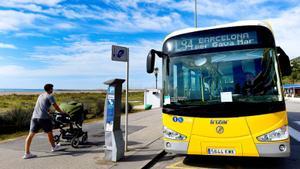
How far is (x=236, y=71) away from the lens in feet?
19.2

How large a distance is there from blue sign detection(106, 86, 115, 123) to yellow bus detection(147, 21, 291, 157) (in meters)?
1.14

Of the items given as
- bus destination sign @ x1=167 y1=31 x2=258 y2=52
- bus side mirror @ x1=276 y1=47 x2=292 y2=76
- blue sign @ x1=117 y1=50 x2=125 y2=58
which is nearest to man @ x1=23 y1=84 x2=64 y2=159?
blue sign @ x1=117 y1=50 x2=125 y2=58

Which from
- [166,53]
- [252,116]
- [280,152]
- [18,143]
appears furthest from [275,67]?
[18,143]

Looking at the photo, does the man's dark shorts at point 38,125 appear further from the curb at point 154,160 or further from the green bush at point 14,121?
the green bush at point 14,121

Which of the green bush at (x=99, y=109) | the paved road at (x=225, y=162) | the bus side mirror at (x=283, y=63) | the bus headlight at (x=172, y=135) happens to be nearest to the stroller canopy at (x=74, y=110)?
the paved road at (x=225, y=162)

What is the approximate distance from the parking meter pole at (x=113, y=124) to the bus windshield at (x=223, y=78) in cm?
126

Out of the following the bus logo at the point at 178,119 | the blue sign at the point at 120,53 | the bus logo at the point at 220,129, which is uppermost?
the blue sign at the point at 120,53

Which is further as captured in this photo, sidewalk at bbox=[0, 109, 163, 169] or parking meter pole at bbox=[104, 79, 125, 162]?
parking meter pole at bbox=[104, 79, 125, 162]

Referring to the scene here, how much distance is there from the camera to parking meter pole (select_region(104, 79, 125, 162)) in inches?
261

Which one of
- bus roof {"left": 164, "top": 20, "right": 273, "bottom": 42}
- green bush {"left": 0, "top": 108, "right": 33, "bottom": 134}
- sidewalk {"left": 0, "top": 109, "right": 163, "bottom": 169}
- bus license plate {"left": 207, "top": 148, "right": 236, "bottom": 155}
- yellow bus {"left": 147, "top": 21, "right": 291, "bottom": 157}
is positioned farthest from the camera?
green bush {"left": 0, "top": 108, "right": 33, "bottom": 134}

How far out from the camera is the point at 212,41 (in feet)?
20.3

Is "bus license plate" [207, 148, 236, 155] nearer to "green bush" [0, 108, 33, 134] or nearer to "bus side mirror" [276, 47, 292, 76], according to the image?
"bus side mirror" [276, 47, 292, 76]

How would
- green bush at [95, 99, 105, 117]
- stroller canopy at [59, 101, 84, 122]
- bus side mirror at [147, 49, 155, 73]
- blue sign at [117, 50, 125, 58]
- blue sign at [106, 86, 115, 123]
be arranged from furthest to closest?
green bush at [95, 99, 105, 117] → stroller canopy at [59, 101, 84, 122] → blue sign at [117, 50, 125, 58] → blue sign at [106, 86, 115, 123] → bus side mirror at [147, 49, 155, 73]

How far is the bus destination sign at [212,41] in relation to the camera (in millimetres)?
5973
